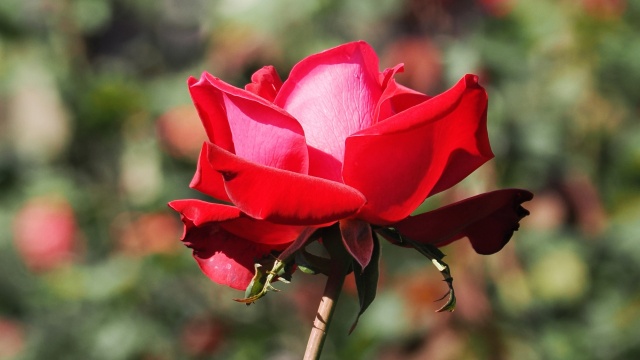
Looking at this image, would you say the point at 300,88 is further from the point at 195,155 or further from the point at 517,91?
the point at 195,155

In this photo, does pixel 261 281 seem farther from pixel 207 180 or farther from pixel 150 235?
pixel 150 235

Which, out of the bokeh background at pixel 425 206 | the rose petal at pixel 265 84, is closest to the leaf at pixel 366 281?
the rose petal at pixel 265 84

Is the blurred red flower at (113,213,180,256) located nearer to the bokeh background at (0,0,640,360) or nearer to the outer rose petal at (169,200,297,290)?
the bokeh background at (0,0,640,360)

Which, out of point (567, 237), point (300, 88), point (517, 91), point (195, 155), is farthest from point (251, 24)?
point (300, 88)

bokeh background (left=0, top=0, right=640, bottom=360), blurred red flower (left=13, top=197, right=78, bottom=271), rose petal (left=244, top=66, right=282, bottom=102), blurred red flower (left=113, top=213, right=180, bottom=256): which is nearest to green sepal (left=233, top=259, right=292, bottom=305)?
rose petal (left=244, top=66, right=282, bottom=102)

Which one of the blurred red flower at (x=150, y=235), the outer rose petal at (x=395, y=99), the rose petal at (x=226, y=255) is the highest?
the outer rose petal at (x=395, y=99)

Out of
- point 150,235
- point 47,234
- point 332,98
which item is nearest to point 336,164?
point 332,98

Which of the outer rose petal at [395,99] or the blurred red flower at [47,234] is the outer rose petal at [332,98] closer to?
the outer rose petal at [395,99]
